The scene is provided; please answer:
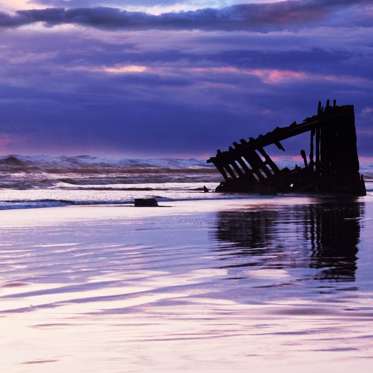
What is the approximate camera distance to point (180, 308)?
5.23 meters

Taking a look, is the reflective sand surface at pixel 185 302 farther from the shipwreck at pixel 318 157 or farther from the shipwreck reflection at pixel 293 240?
the shipwreck at pixel 318 157

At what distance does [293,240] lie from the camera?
423 inches

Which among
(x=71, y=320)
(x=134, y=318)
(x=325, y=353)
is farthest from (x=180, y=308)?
(x=325, y=353)

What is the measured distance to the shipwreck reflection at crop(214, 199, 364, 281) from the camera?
312 inches

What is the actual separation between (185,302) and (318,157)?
939 inches

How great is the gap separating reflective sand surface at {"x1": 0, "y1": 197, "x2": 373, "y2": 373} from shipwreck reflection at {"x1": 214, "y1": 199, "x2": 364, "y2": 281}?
0.09ft

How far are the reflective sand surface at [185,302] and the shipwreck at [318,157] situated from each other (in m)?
16.9

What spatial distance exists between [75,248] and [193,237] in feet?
6.91

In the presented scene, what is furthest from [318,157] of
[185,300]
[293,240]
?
[185,300]

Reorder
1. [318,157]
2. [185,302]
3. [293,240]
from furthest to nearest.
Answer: [318,157]
[293,240]
[185,302]

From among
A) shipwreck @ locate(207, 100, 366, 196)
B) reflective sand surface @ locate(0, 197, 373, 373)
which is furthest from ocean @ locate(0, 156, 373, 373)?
shipwreck @ locate(207, 100, 366, 196)

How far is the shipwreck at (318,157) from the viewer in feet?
92.4

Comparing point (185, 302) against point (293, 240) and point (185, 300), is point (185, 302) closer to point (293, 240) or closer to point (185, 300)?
point (185, 300)

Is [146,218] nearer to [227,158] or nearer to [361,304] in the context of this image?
[361,304]
